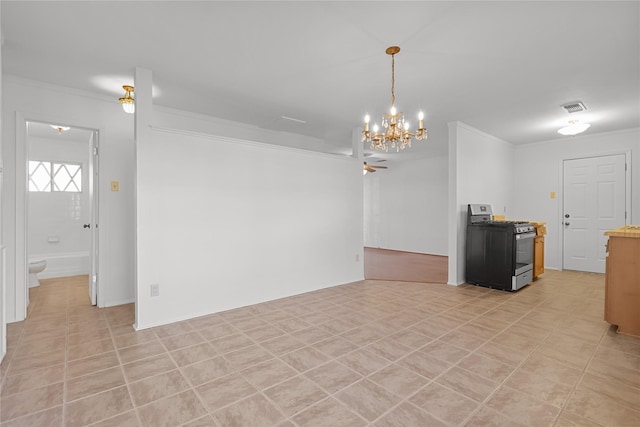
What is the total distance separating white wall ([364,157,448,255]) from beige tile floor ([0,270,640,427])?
14.3ft

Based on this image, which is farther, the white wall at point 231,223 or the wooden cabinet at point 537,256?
the wooden cabinet at point 537,256

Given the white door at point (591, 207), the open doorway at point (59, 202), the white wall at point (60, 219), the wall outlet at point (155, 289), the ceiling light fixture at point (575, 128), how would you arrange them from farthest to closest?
the white wall at point (60, 219)
the open doorway at point (59, 202)
the white door at point (591, 207)
the ceiling light fixture at point (575, 128)
the wall outlet at point (155, 289)

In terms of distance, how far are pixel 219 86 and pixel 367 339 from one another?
10.5 ft

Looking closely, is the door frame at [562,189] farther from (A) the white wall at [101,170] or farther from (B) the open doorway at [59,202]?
(B) the open doorway at [59,202]

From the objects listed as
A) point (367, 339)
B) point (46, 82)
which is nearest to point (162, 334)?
point (367, 339)

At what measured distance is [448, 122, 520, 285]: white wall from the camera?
4840 millimetres

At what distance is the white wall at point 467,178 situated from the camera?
4840 millimetres

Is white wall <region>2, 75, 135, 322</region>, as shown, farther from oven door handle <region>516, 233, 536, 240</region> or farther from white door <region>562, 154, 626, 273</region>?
white door <region>562, 154, 626, 273</region>

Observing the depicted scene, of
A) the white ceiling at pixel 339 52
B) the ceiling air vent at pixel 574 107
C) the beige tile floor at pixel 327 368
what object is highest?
the white ceiling at pixel 339 52

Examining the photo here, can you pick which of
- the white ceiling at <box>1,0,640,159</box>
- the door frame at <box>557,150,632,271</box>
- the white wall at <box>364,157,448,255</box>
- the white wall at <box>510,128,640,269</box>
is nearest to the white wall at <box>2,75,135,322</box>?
the white ceiling at <box>1,0,640,159</box>

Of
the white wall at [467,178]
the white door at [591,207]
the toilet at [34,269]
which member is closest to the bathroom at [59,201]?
the toilet at [34,269]

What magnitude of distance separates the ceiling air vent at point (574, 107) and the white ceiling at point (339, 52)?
103 millimetres

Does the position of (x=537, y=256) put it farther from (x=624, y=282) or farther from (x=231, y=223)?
(x=231, y=223)

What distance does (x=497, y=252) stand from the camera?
4555mm
